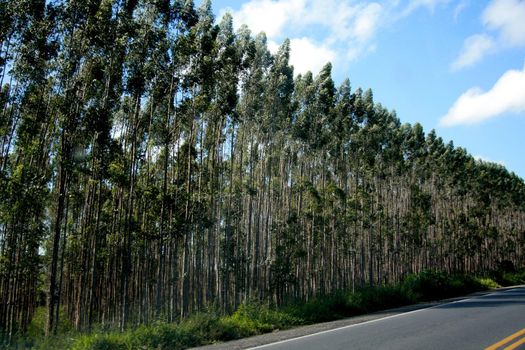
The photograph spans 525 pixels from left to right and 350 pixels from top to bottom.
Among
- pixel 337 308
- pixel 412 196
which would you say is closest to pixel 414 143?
pixel 412 196

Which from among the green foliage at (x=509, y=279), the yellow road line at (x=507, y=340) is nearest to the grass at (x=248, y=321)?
the yellow road line at (x=507, y=340)

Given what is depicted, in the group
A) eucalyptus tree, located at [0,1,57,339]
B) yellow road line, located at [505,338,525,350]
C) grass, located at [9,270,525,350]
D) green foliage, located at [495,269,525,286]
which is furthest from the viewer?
green foliage, located at [495,269,525,286]

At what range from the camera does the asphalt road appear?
889 centimetres

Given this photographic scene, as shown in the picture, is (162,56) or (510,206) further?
(510,206)

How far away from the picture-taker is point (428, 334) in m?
10.1

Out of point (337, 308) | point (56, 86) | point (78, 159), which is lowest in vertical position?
point (337, 308)

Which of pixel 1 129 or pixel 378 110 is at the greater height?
pixel 378 110

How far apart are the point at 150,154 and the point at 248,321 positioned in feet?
56.1

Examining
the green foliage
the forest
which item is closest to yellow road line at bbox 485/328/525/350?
the forest

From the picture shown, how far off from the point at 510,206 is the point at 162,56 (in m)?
75.1

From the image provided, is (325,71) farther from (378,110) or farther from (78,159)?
(78,159)

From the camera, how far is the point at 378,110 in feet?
139

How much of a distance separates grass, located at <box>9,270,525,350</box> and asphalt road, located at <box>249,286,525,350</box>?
2302 mm

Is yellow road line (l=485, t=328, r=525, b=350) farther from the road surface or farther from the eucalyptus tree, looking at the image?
the eucalyptus tree
